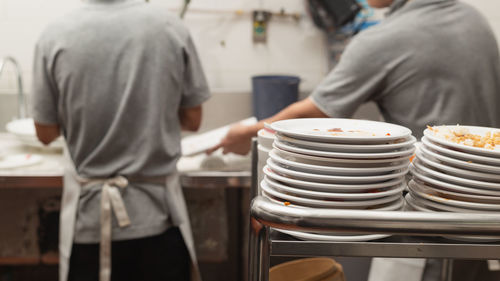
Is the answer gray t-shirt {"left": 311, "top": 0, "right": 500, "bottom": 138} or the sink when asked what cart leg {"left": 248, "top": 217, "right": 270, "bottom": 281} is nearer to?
gray t-shirt {"left": 311, "top": 0, "right": 500, "bottom": 138}

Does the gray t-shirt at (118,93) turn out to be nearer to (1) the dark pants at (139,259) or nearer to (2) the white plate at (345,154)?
(1) the dark pants at (139,259)

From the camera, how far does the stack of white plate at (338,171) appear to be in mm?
646

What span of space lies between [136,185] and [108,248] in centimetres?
24

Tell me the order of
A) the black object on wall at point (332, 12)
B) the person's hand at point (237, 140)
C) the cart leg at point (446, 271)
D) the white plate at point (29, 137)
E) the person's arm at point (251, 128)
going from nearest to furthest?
the cart leg at point (446, 271), the person's arm at point (251, 128), the person's hand at point (237, 140), the white plate at point (29, 137), the black object on wall at point (332, 12)

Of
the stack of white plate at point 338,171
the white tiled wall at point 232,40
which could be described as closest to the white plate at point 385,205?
the stack of white plate at point 338,171

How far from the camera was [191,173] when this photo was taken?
1883 millimetres

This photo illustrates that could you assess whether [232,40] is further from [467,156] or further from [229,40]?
[467,156]

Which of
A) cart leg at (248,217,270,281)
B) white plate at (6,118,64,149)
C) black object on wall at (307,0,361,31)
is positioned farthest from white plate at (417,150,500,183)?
black object on wall at (307,0,361,31)

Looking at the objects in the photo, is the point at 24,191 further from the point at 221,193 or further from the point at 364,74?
the point at 364,74

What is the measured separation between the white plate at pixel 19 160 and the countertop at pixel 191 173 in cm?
1

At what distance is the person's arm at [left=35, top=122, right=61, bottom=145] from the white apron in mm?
100

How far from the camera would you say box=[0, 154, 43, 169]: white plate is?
191 centimetres

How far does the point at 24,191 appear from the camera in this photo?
84.6 inches

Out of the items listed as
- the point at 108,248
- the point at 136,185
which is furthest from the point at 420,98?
the point at 108,248
